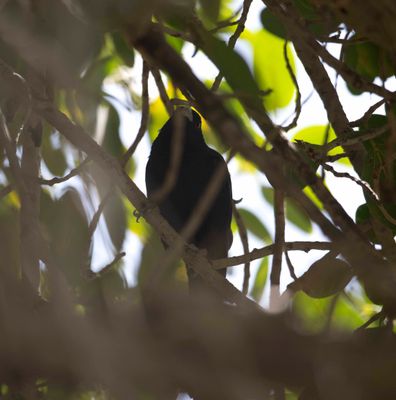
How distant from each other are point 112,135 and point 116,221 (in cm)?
56

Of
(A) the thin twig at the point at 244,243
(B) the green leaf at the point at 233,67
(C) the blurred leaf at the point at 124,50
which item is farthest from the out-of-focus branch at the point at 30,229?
(A) the thin twig at the point at 244,243

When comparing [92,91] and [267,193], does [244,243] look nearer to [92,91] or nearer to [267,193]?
[267,193]

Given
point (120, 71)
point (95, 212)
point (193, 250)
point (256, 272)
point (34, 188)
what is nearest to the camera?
point (95, 212)

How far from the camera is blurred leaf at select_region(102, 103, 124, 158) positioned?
2557mm

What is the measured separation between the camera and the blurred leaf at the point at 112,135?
2.56 meters

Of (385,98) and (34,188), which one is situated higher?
(34,188)

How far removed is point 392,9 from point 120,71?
1904mm

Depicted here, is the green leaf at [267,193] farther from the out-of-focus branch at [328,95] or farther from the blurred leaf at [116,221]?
the blurred leaf at [116,221]

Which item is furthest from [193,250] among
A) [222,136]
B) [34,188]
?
[222,136]

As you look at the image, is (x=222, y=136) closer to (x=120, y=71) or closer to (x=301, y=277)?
(x=301, y=277)

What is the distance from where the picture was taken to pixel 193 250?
2.65 meters

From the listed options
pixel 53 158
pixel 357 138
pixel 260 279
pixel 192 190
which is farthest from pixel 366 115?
pixel 192 190

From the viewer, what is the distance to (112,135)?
259 centimetres

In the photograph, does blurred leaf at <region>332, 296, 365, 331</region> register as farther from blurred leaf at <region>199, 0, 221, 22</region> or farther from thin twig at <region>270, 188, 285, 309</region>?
blurred leaf at <region>199, 0, 221, 22</region>
